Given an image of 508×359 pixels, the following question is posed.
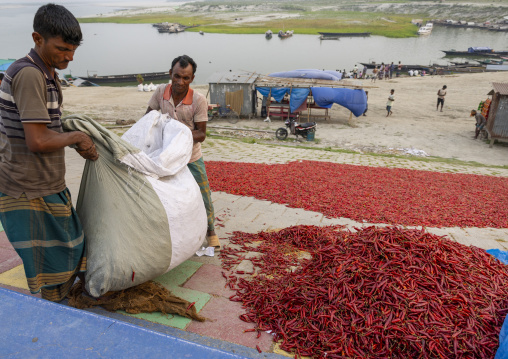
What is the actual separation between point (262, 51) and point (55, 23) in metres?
60.2

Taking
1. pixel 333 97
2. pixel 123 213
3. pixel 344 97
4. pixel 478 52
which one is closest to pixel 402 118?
pixel 344 97

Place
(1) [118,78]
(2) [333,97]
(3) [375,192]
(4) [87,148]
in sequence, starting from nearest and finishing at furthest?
(4) [87,148] < (3) [375,192] < (2) [333,97] < (1) [118,78]

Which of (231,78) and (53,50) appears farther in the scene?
(231,78)

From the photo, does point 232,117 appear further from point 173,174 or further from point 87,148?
point 87,148

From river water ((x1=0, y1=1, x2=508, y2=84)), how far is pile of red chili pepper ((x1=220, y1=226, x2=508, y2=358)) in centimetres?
3503

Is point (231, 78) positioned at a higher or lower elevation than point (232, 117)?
higher

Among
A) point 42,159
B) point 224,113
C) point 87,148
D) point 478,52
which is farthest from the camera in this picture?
point 478,52

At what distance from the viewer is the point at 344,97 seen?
1881 cm

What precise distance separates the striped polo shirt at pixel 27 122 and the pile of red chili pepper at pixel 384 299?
1.86 metres

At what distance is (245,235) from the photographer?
174 inches

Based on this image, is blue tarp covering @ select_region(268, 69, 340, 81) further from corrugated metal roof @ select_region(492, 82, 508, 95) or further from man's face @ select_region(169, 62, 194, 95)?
man's face @ select_region(169, 62, 194, 95)

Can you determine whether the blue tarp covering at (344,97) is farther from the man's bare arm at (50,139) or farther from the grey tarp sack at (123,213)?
the man's bare arm at (50,139)

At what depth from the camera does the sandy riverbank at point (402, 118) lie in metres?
15.2

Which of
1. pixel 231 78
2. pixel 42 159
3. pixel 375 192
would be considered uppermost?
pixel 42 159
